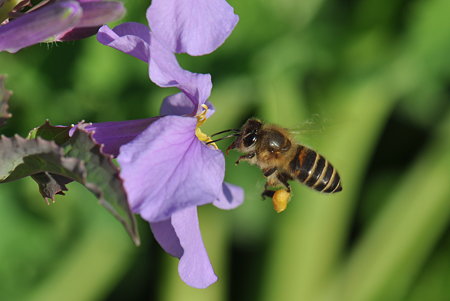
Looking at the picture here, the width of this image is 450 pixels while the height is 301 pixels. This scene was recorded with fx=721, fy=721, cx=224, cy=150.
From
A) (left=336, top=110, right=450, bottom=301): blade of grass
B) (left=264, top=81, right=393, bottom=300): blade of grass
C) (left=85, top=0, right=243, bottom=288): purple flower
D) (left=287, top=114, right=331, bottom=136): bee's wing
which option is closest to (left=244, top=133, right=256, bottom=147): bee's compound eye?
(left=287, top=114, right=331, bottom=136): bee's wing

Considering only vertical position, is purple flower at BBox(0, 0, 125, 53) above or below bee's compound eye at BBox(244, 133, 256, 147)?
above

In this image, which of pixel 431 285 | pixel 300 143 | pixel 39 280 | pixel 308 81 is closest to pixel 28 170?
pixel 300 143

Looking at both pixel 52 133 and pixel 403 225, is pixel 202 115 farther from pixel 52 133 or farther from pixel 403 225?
pixel 403 225

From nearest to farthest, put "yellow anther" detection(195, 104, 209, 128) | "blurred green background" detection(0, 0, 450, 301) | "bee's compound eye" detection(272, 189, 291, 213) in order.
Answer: "yellow anther" detection(195, 104, 209, 128)
"bee's compound eye" detection(272, 189, 291, 213)
"blurred green background" detection(0, 0, 450, 301)

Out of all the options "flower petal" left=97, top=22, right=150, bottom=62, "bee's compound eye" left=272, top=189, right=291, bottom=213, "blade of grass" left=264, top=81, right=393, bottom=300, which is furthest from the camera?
"blade of grass" left=264, top=81, right=393, bottom=300

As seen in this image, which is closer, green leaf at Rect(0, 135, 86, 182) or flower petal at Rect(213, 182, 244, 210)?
green leaf at Rect(0, 135, 86, 182)

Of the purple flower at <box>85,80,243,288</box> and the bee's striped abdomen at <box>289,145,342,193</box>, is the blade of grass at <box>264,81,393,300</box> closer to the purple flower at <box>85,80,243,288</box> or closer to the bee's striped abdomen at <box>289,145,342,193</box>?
the bee's striped abdomen at <box>289,145,342,193</box>

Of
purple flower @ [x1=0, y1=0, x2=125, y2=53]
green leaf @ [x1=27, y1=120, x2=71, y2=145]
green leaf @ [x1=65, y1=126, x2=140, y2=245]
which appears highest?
purple flower @ [x1=0, y1=0, x2=125, y2=53]
